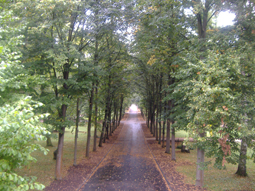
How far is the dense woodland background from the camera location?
3.30 meters

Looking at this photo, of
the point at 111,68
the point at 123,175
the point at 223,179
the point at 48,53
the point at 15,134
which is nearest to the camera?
the point at 15,134

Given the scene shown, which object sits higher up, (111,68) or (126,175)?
(111,68)

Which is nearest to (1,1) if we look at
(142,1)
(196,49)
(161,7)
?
(142,1)

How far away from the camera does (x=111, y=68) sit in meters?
15.5

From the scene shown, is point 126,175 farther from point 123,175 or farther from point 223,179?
point 223,179

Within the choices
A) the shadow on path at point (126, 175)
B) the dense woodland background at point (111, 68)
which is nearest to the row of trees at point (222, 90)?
the dense woodland background at point (111, 68)

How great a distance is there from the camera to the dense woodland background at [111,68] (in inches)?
130

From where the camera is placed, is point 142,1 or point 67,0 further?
point 142,1

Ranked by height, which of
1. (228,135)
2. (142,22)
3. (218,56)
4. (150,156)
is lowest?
(150,156)

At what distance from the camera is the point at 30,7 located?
7.95m

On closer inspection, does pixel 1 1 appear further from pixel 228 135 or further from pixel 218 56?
pixel 228 135

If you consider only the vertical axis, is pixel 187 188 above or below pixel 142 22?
below

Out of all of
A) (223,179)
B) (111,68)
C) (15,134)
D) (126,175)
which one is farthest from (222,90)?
(111,68)

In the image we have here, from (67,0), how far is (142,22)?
14.9 feet
